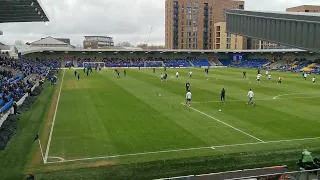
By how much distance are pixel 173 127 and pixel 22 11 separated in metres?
29.8

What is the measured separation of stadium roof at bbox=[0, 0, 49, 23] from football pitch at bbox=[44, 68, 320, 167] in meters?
11.3

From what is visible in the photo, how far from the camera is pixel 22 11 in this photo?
42.5 metres

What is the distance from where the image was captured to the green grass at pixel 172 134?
1463cm

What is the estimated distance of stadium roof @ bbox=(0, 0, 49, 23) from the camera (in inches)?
1428

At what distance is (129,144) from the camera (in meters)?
17.9

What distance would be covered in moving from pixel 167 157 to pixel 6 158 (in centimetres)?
724

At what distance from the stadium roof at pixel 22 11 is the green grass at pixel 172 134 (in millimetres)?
11595

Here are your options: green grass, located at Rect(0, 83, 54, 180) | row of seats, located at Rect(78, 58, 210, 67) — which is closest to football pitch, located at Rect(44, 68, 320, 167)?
green grass, located at Rect(0, 83, 54, 180)

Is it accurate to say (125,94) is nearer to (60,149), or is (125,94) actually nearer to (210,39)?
(60,149)

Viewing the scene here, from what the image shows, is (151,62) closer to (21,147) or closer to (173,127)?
(173,127)

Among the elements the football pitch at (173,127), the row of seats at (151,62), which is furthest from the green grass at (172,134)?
the row of seats at (151,62)

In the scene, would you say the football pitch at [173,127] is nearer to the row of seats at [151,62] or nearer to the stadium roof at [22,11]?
the stadium roof at [22,11]

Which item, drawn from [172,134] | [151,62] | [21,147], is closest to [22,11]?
[21,147]

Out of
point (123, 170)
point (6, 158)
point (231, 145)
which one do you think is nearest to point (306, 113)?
point (231, 145)
